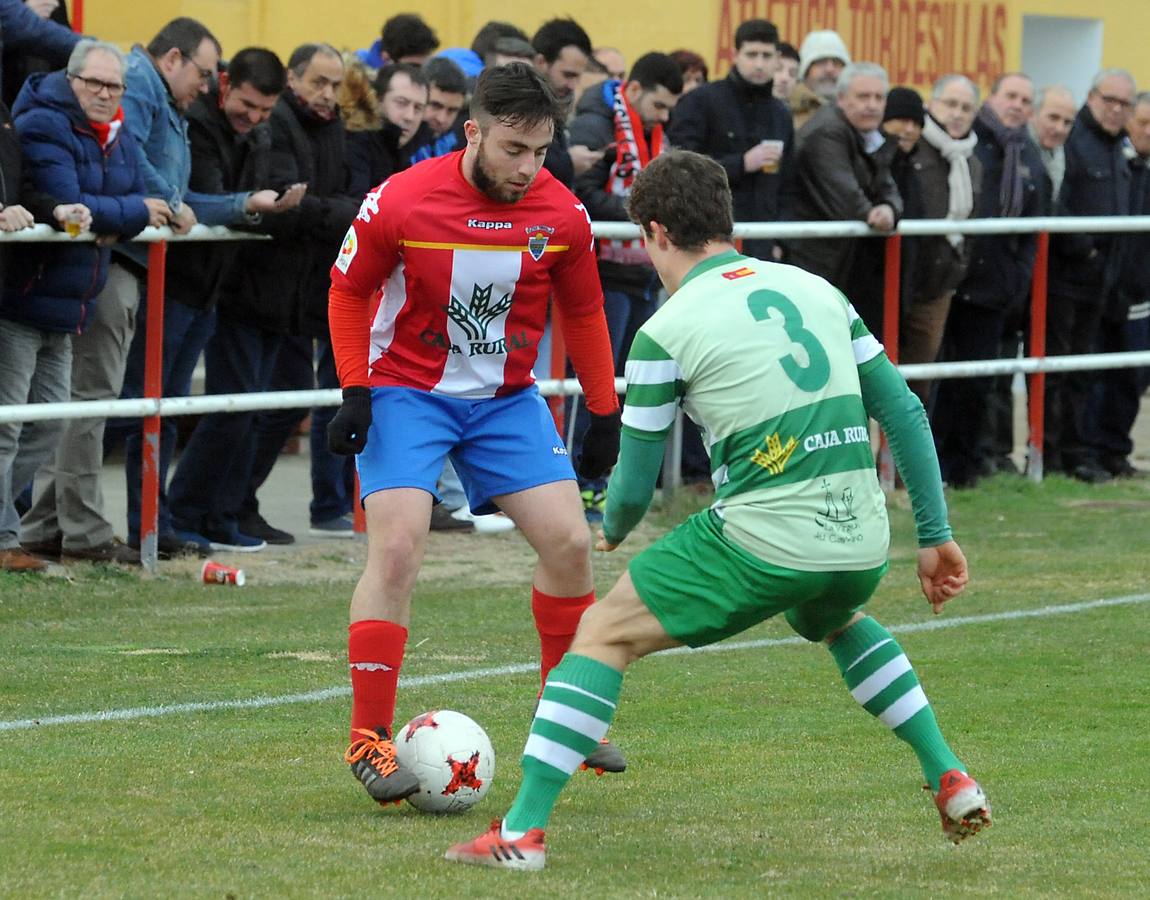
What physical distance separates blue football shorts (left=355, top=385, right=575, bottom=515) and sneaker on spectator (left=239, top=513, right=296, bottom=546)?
14.5 ft

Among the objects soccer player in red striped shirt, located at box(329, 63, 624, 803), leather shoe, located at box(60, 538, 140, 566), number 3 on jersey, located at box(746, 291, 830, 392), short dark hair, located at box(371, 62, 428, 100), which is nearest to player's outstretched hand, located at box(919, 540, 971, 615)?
number 3 on jersey, located at box(746, 291, 830, 392)

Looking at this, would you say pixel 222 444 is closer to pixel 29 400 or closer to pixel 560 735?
pixel 29 400

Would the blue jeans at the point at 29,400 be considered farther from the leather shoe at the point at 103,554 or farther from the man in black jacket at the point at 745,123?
the man in black jacket at the point at 745,123

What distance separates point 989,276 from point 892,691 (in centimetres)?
789

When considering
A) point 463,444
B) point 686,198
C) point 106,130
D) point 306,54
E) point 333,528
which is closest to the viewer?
point 686,198

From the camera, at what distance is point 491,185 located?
577cm

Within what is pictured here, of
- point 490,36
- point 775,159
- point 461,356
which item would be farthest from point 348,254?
point 490,36

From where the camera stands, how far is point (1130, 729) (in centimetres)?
652

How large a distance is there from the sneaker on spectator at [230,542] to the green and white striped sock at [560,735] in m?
5.46

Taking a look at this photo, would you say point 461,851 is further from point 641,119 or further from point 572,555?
point 641,119

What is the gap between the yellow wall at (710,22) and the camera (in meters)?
15.8

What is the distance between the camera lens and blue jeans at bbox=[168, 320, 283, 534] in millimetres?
9797

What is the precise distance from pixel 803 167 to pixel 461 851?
750cm

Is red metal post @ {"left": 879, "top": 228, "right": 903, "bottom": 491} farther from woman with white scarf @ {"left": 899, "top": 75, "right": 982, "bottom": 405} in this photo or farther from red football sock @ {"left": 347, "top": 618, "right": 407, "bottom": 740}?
red football sock @ {"left": 347, "top": 618, "right": 407, "bottom": 740}
